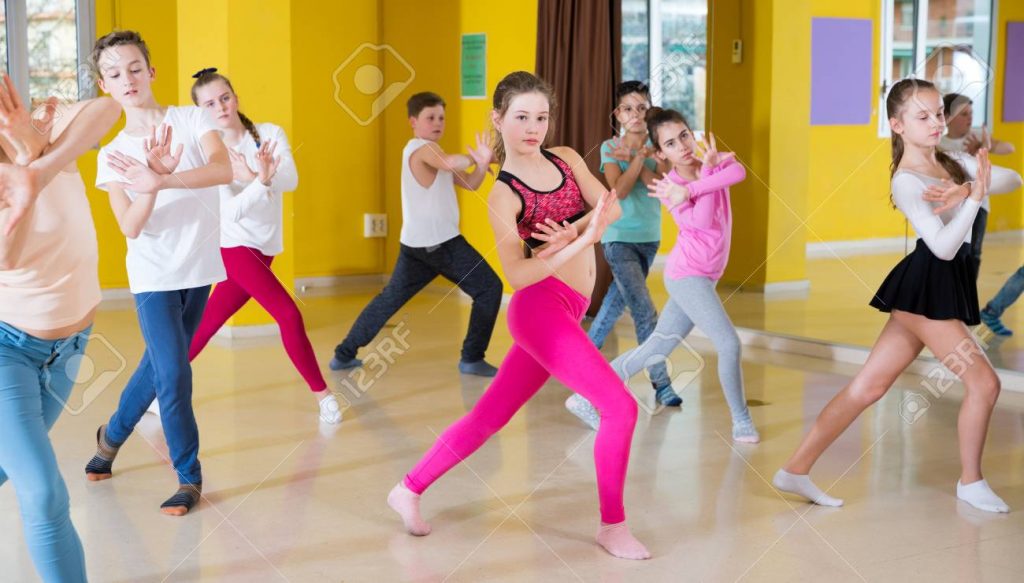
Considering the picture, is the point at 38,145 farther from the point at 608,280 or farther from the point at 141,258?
the point at 608,280

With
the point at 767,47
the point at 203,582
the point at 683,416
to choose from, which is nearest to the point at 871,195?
the point at 767,47

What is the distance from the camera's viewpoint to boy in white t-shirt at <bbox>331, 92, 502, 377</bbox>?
6.05m

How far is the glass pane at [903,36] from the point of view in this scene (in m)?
6.60

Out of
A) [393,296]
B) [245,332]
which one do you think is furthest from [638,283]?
[245,332]

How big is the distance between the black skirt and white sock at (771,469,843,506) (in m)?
0.63

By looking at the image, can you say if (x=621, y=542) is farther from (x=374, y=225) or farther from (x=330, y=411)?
(x=374, y=225)

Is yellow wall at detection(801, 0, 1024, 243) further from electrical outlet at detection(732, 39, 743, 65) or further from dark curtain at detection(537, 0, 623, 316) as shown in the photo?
dark curtain at detection(537, 0, 623, 316)

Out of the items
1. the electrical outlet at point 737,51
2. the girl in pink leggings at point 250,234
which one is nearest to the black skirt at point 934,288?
the girl in pink leggings at point 250,234

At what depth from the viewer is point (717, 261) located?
479 cm

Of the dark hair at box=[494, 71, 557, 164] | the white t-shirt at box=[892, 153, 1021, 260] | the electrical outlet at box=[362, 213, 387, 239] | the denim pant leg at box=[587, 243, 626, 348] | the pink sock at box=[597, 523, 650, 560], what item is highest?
the dark hair at box=[494, 71, 557, 164]

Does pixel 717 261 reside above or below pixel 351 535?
above

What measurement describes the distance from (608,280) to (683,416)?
9.12 feet

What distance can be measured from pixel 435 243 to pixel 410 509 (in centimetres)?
263

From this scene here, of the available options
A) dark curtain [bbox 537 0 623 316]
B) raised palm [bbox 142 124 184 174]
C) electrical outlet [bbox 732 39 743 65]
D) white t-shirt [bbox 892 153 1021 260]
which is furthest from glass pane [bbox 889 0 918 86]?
raised palm [bbox 142 124 184 174]
